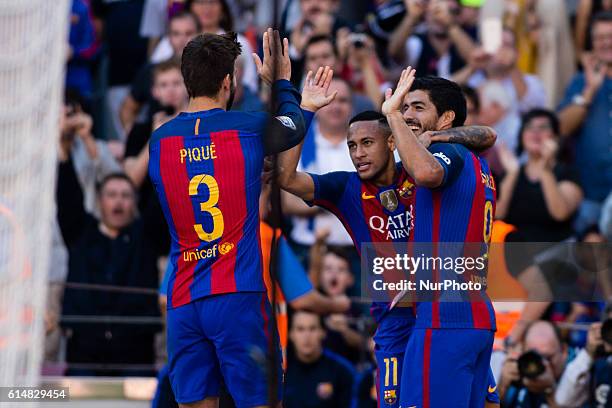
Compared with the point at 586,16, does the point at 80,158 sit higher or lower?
lower

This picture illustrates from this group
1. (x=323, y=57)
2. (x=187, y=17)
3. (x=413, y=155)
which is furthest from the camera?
(x=187, y=17)

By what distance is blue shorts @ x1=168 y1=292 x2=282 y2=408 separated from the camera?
278 inches

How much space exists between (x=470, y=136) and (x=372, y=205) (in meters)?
0.73

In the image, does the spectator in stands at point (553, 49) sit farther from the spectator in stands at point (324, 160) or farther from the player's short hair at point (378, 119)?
the player's short hair at point (378, 119)

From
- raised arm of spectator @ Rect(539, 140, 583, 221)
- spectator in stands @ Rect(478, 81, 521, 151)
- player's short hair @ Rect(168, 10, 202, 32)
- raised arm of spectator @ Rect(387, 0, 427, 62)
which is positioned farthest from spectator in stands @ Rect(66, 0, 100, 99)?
raised arm of spectator @ Rect(539, 140, 583, 221)

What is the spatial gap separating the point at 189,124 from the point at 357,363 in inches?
167

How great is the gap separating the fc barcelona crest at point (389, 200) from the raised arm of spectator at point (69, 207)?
14.4ft

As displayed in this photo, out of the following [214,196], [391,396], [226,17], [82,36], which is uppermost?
[226,17]

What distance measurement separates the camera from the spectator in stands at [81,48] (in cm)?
1271

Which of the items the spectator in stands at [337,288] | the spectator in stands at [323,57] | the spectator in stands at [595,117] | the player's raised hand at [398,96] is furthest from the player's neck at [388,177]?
the spectator in stands at [595,117]

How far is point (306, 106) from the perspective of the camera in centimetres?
755

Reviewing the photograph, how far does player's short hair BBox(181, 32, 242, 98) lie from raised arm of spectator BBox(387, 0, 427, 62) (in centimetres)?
557

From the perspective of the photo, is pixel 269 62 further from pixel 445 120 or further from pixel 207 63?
pixel 445 120

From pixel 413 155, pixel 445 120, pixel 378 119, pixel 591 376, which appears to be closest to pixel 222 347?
pixel 413 155
